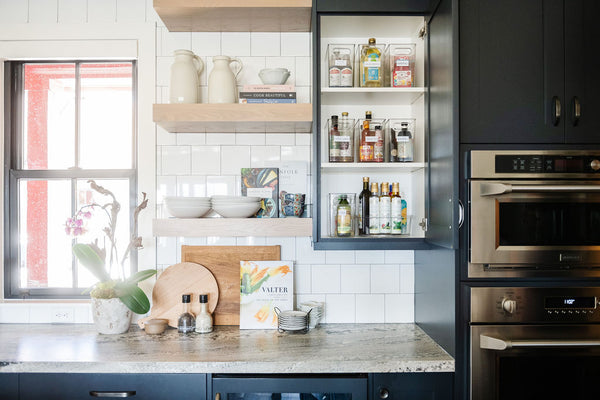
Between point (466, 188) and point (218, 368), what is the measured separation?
1135 mm

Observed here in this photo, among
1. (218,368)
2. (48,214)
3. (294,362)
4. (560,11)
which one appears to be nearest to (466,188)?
(560,11)

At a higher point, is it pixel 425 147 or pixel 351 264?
pixel 425 147

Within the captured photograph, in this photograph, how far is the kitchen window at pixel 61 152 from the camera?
237 cm

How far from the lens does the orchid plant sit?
80.4 inches

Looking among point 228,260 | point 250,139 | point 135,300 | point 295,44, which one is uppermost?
point 295,44

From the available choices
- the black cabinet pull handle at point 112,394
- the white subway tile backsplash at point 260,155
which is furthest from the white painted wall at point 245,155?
the black cabinet pull handle at point 112,394

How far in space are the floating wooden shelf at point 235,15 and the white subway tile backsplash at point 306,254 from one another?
3.49 feet

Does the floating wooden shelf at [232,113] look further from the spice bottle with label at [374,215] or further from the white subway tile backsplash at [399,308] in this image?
the white subway tile backsplash at [399,308]

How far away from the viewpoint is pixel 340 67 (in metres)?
2.01

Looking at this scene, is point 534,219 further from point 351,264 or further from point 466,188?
point 351,264

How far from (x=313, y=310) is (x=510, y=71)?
4.35ft

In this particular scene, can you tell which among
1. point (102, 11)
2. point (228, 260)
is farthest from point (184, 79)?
point (228, 260)

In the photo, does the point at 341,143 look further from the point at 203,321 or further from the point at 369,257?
the point at 203,321

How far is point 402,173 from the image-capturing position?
227cm
